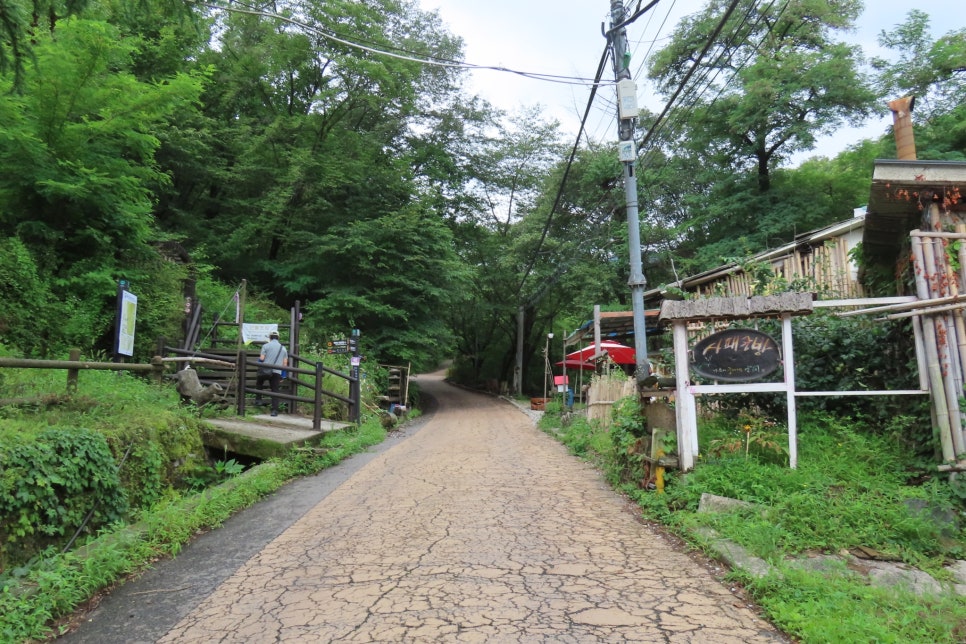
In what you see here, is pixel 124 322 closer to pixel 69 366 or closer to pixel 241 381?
pixel 241 381

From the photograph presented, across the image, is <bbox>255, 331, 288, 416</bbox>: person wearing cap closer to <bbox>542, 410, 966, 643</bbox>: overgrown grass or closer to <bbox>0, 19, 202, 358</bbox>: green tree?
<bbox>0, 19, 202, 358</bbox>: green tree

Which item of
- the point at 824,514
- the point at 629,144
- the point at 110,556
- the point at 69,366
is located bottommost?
the point at 110,556

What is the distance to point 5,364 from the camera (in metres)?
4.51

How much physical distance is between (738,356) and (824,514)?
175 centimetres

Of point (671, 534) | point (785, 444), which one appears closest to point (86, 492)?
point (671, 534)

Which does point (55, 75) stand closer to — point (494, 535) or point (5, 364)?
point (5, 364)

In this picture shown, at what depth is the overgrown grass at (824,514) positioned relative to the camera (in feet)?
9.87

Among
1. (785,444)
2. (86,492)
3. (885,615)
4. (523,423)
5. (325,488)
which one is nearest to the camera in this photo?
(885,615)

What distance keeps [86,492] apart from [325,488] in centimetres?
280

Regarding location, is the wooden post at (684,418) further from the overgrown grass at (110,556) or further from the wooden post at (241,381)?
the wooden post at (241,381)

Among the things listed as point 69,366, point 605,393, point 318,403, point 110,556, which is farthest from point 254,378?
point 110,556

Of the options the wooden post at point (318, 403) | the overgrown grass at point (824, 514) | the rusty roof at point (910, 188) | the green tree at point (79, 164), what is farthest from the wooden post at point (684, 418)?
the green tree at point (79, 164)

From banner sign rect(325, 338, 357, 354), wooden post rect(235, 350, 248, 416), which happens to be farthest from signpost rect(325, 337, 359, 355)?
wooden post rect(235, 350, 248, 416)

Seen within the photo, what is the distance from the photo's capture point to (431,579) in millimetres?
3779
